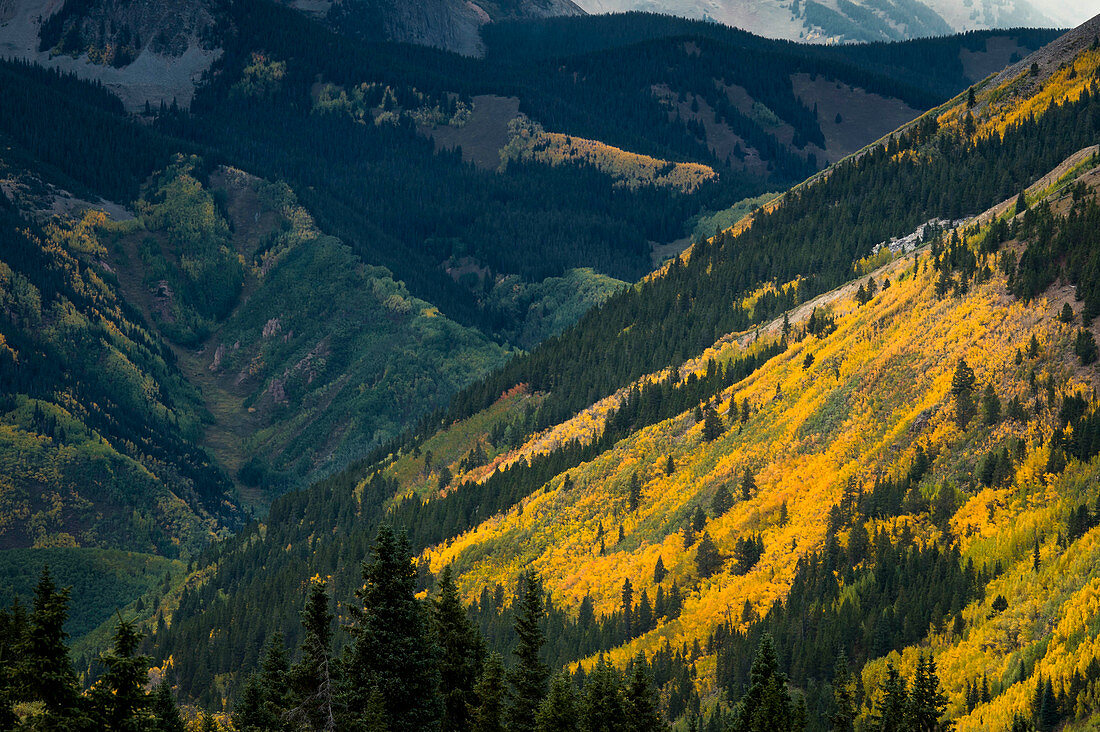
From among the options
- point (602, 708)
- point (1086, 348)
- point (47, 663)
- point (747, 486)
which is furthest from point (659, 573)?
point (47, 663)

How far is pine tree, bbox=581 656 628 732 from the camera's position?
70.4 meters

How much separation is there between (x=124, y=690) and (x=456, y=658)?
67.5 feet

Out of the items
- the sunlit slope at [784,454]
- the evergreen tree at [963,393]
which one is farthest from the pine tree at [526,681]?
the evergreen tree at [963,393]

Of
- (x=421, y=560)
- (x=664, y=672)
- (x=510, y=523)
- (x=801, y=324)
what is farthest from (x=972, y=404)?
(x=421, y=560)

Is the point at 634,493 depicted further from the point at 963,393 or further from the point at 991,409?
the point at 991,409

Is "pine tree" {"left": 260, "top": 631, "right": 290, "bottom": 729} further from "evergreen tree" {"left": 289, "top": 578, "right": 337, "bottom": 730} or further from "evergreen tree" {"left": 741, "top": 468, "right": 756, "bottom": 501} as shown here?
"evergreen tree" {"left": 741, "top": 468, "right": 756, "bottom": 501}

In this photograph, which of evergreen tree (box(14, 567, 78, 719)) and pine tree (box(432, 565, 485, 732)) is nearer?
evergreen tree (box(14, 567, 78, 719))

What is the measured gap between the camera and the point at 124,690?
2115 inches

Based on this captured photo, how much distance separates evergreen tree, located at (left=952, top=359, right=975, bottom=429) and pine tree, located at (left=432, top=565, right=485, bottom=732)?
6987 cm

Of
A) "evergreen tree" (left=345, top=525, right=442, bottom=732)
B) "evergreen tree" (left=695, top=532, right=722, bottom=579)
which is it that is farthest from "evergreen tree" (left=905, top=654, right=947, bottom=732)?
"evergreen tree" (left=695, top=532, right=722, bottom=579)

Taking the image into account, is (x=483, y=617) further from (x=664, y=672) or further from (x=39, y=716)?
(x=39, y=716)

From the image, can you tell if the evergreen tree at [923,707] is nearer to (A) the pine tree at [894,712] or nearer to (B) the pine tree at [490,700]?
(A) the pine tree at [894,712]

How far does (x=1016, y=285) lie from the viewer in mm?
133750

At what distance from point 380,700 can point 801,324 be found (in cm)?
13286
